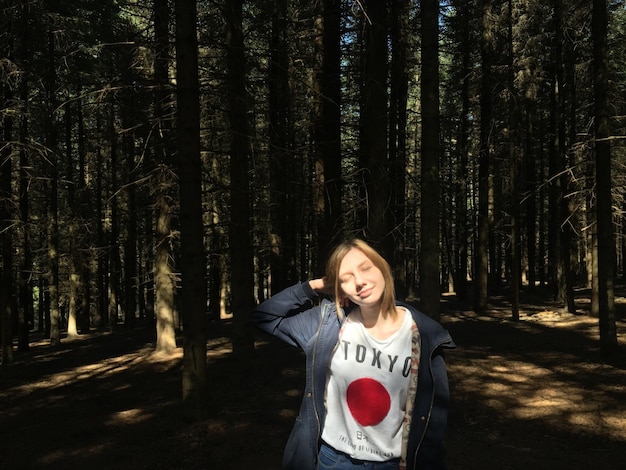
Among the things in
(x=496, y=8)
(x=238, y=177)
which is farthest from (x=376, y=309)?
(x=496, y=8)

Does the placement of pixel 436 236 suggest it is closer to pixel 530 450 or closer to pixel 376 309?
pixel 530 450

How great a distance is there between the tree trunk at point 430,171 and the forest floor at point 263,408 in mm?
2092

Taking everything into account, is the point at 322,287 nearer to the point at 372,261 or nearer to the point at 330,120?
the point at 372,261

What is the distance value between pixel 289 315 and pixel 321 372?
390mm

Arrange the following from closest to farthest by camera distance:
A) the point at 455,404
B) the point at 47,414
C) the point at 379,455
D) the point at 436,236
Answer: the point at 379,455 → the point at 436,236 → the point at 455,404 → the point at 47,414

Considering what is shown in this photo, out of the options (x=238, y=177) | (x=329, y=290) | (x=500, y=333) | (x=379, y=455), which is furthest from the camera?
(x=500, y=333)

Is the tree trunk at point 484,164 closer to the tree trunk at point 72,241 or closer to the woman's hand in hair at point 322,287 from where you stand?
the tree trunk at point 72,241

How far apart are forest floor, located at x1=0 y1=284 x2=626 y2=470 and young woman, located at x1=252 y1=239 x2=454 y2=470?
3510mm

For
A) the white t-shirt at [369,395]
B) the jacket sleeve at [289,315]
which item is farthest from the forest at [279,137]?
the white t-shirt at [369,395]

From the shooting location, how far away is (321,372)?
215 cm

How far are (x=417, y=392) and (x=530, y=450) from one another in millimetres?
4835

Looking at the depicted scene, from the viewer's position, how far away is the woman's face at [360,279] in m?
2.06

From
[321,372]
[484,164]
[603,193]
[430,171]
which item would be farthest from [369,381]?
[484,164]

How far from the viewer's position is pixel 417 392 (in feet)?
6.57
